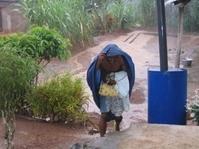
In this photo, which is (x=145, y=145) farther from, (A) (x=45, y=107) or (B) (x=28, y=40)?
(B) (x=28, y=40)

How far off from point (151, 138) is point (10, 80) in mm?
1424

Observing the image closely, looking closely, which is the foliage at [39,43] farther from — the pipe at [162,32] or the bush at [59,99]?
the pipe at [162,32]

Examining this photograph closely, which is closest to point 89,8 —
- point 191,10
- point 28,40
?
point 191,10

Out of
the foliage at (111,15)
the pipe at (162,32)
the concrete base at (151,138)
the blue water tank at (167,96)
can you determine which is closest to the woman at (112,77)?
the concrete base at (151,138)

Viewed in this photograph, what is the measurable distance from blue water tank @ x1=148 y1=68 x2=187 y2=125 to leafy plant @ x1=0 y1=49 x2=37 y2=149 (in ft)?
4.63

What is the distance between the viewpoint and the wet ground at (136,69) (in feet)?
17.6

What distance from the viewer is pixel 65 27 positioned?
39.7 feet

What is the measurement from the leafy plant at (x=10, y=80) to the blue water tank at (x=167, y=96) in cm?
141

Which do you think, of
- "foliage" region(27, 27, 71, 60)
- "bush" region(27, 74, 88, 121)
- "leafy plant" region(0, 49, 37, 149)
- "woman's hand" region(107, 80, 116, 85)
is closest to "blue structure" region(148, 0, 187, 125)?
"woman's hand" region(107, 80, 116, 85)

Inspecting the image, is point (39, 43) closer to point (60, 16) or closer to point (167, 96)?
point (167, 96)

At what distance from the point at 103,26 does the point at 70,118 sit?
1040 cm

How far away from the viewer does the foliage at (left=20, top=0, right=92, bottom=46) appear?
39.6 ft

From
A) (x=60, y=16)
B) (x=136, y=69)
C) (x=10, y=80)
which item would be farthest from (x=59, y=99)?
(x=60, y=16)

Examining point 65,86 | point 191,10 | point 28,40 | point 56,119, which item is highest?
point 191,10
